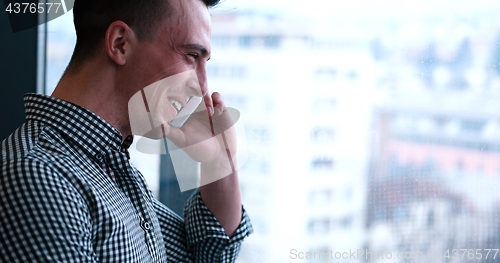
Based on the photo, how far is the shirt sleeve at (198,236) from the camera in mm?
883

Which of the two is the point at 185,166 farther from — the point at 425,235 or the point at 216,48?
the point at 425,235

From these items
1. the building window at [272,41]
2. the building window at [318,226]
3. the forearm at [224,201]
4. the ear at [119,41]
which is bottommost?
the building window at [318,226]

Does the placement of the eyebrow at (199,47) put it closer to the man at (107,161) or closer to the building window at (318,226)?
the man at (107,161)

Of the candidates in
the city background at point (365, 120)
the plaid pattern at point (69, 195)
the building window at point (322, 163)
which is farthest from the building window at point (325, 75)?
the plaid pattern at point (69, 195)

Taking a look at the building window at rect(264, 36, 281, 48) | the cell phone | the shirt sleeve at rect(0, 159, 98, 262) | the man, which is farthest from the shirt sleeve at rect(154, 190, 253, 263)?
the building window at rect(264, 36, 281, 48)

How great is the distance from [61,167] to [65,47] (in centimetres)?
91

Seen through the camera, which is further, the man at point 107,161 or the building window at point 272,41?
the building window at point 272,41

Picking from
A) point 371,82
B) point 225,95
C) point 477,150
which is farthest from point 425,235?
point 225,95

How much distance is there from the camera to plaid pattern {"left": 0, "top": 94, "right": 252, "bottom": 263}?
508 mm

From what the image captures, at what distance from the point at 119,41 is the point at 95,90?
105mm

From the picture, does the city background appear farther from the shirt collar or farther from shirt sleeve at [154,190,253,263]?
the shirt collar

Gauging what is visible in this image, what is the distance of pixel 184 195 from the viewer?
1.24 metres

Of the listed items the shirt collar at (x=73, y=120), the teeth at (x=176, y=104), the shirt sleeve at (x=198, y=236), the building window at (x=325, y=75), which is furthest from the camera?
the building window at (x=325, y=75)

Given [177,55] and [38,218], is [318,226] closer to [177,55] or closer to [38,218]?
[177,55]
